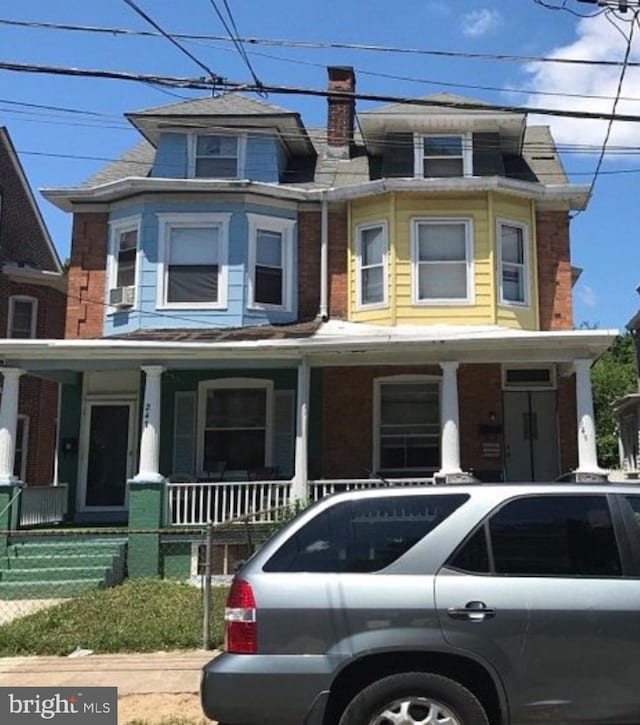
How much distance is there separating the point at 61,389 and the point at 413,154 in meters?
8.57

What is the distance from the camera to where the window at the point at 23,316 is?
1991cm

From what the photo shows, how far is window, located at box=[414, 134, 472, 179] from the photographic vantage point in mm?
15469

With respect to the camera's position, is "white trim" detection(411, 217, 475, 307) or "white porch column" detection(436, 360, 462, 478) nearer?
"white porch column" detection(436, 360, 462, 478)

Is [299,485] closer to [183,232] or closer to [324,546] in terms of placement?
[183,232]

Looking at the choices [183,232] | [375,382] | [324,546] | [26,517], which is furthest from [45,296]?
[324,546]

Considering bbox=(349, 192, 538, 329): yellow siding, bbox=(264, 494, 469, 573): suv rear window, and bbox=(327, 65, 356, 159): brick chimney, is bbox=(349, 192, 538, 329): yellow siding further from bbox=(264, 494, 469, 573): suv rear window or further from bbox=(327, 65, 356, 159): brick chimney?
bbox=(264, 494, 469, 573): suv rear window

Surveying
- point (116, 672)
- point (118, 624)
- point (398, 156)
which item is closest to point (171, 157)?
point (398, 156)

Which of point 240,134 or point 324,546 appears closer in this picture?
point 324,546

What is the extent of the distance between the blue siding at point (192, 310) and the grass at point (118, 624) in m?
5.58

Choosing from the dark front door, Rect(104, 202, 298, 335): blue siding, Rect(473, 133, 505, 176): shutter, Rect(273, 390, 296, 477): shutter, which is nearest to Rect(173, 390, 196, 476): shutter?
the dark front door

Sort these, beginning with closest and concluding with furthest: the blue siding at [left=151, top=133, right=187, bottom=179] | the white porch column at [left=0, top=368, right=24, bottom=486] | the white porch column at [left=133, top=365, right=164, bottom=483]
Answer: the white porch column at [left=133, top=365, right=164, bottom=483] < the white porch column at [left=0, top=368, right=24, bottom=486] < the blue siding at [left=151, top=133, right=187, bottom=179]

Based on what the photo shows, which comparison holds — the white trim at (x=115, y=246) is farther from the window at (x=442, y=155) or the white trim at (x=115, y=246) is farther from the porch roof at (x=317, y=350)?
the window at (x=442, y=155)

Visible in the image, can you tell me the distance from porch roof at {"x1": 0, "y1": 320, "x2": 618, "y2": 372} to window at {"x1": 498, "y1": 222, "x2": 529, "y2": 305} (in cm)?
232

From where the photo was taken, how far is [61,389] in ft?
51.1
